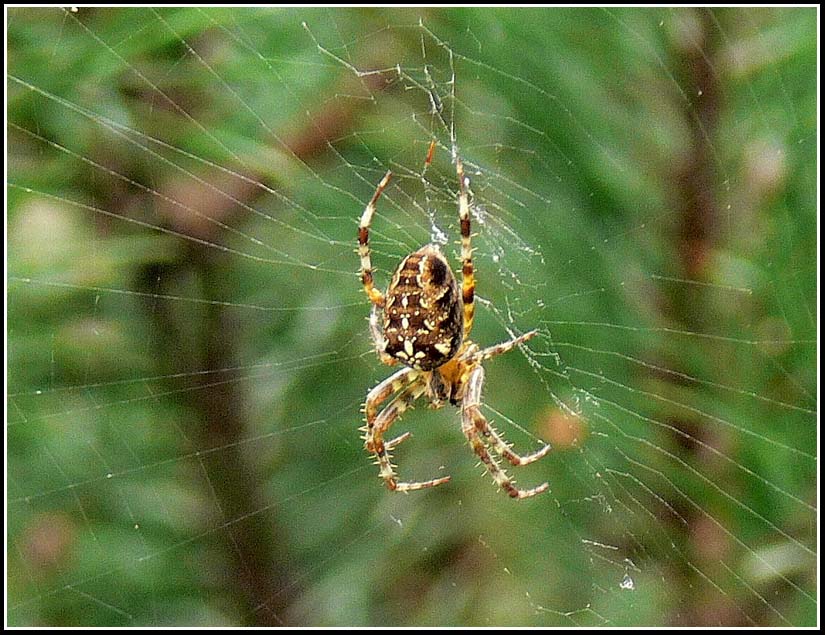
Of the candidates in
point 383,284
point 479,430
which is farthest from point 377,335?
point 479,430

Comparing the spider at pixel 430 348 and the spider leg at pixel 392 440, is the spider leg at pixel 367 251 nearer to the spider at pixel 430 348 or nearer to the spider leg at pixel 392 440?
the spider at pixel 430 348

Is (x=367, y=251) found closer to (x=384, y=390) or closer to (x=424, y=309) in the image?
(x=424, y=309)

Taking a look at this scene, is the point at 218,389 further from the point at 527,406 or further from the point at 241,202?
the point at 527,406

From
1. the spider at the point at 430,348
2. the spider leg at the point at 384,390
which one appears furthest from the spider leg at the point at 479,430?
the spider leg at the point at 384,390

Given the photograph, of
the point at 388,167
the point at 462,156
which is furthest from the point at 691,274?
the point at 388,167

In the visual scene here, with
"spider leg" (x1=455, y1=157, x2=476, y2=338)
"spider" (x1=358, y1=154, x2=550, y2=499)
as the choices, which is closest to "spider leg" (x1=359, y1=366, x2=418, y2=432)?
"spider" (x1=358, y1=154, x2=550, y2=499)

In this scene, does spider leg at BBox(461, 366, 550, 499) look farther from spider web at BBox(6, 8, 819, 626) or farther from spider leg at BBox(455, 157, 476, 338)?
spider leg at BBox(455, 157, 476, 338)
